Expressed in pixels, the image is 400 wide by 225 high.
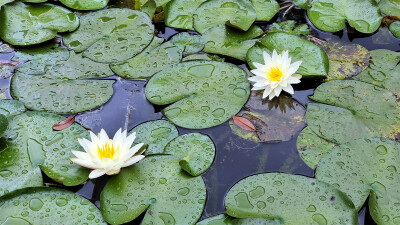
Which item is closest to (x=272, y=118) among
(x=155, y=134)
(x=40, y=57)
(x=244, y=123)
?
(x=244, y=123)

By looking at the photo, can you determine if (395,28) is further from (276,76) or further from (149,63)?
(149,63)

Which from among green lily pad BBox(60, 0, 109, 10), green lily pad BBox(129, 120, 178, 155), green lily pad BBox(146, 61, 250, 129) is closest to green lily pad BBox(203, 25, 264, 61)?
green lily pad BBox(146, 61, 250, 129)

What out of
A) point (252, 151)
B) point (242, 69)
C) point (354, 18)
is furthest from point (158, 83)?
point (354, 18)

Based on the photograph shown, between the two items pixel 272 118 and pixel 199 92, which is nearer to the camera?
pixel 272 118

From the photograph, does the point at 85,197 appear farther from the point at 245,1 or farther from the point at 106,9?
the point at 245,1

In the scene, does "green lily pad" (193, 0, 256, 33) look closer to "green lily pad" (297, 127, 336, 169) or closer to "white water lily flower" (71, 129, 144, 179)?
"green lily pad" (297, 127, 336, 169)

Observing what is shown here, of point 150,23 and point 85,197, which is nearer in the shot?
point 85,197

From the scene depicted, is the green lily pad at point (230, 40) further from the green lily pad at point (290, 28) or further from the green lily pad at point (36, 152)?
the green lily pad at point (36, 152)
